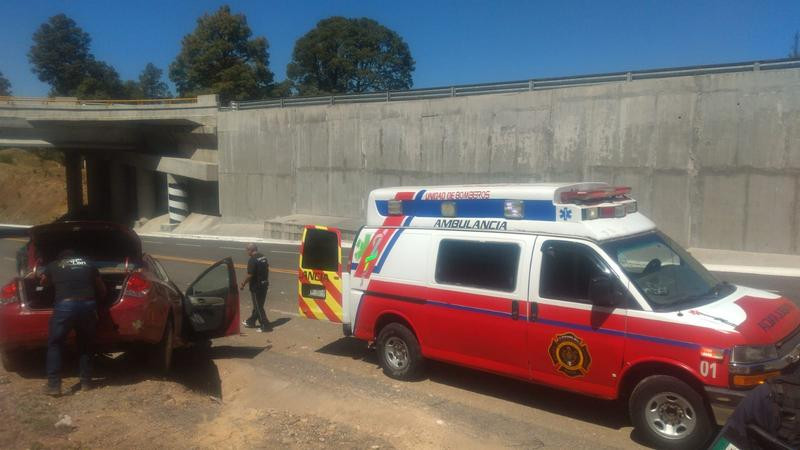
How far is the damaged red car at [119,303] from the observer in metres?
6.36

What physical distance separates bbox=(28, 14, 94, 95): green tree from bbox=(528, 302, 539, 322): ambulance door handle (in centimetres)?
9964

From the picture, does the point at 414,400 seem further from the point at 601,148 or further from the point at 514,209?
the point at 601,148

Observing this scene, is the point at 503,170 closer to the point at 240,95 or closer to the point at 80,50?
the point at 240,95

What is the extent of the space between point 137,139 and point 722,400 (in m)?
44.7

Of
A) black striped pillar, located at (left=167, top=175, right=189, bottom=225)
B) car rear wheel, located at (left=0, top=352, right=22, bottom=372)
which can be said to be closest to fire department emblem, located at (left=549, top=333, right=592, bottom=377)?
car rear wheel, located at (left=0, top=352, right=22, bottom=372)

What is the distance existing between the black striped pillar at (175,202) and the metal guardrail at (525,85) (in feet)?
22.2

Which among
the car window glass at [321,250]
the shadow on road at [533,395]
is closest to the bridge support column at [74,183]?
the car window glass at [321,250]

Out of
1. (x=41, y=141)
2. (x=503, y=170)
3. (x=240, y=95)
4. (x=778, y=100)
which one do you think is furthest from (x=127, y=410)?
(x=240, y=95)

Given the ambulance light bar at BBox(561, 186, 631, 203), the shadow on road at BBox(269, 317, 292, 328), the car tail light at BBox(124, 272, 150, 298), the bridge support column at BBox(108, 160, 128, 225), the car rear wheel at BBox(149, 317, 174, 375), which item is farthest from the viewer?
the bridge support column at BBox(108, 160, 128, 225)

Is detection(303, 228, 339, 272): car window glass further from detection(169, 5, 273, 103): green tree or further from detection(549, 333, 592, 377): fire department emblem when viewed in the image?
detection(169, 5, 273, 103): green tree

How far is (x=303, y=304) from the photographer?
8812 mm

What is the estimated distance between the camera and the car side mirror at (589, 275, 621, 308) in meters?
5.44

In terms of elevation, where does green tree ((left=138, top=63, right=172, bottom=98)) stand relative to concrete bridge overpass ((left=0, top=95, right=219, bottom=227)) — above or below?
above

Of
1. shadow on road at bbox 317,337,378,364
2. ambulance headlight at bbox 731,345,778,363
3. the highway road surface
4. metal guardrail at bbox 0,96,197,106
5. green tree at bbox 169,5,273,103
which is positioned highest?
green tree at bbox 169,5,273,103
